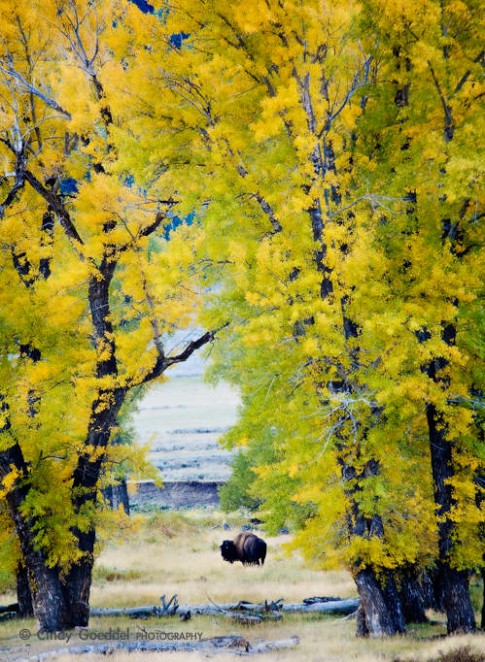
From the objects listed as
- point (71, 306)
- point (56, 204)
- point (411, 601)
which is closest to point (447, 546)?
point (411, 601)

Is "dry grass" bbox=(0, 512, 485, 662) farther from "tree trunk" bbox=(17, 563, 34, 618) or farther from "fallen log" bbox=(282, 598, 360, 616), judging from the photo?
"tree trunk" bbox=(17, 563, 34, 618)

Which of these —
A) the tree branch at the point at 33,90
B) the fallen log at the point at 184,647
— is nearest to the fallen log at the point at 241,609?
the fallen log at the point at 184,647

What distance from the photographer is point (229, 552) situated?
74.4 feet

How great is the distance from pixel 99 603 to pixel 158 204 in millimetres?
10308

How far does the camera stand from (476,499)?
397 inches

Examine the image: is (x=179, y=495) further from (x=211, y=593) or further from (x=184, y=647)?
(x=184, y=647)

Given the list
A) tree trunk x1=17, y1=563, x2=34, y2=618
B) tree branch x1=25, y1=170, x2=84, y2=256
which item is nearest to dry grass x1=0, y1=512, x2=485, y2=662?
tree trunk x1=17, y1=563, x2=34, y2=618

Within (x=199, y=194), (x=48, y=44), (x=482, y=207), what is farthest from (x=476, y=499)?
(x=48, y=44)

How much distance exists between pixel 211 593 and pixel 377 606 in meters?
7.80

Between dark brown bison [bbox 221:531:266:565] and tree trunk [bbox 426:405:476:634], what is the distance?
529 inches

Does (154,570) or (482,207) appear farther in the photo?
(154,570)

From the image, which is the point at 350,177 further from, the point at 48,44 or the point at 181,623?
the point at 181,623

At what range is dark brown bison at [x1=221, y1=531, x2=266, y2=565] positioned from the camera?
22141mm

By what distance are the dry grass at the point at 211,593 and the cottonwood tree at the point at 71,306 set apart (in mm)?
1800
